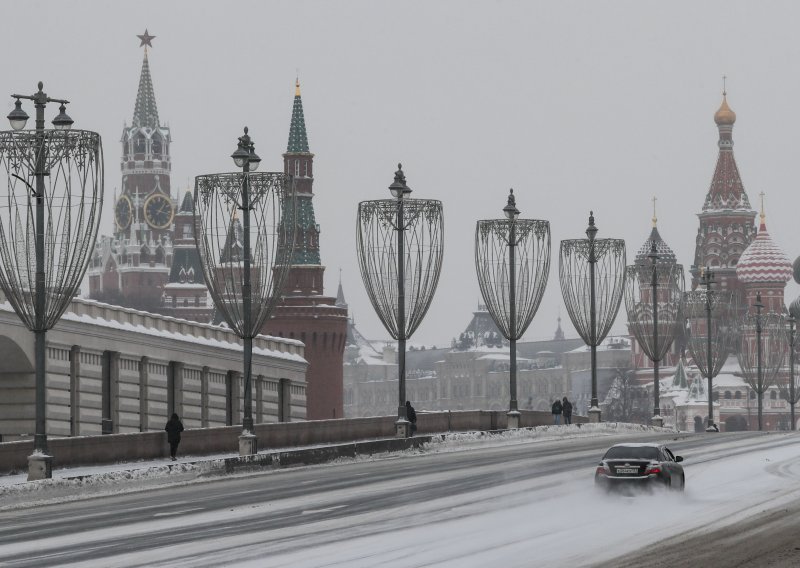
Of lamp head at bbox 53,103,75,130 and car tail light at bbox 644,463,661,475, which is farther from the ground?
lamp head at bbox 53,103,75,130

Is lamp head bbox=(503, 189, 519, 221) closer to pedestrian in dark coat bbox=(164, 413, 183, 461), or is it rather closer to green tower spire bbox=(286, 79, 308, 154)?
pedestrian in dark coat bbox=(164, 413, 183, 461)

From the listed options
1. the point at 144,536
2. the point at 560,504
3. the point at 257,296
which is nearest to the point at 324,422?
the point at 257,296

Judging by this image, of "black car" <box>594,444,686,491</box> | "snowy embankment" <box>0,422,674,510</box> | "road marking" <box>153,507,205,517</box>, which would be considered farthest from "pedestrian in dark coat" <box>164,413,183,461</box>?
"black car" <box>594,444,686,491</box>

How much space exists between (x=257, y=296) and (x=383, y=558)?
28.3 meters

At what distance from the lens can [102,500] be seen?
137 ft

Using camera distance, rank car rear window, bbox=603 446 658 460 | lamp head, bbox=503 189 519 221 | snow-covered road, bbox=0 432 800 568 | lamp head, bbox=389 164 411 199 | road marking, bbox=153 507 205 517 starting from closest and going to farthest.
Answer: snow-covered road, bbox=0 432 800 568
road marking, bbox=153 507 205 517
car rear window, bbox=603 446 658 460
lamp head, bbox=389 164 411 199
lamp head, bbox=503 189 519 221

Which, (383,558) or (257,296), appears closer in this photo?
(383,558)

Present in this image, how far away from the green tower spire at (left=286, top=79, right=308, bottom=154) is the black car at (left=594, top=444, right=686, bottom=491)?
5001 inches

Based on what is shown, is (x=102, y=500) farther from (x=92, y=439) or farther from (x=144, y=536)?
(x=144, y=536)

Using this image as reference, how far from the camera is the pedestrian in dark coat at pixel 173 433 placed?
163 feet

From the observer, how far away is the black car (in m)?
37.5

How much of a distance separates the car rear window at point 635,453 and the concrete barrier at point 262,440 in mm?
14255

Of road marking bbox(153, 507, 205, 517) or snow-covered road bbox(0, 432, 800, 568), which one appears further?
road marking bbox(153, 507, 205, 517)

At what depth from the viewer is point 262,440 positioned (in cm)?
5575
